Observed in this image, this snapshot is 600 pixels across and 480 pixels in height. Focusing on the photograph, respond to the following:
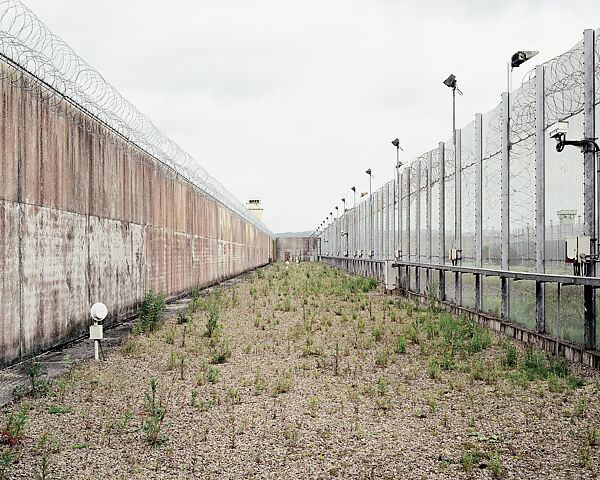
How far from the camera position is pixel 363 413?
207 inches

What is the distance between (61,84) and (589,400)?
7.72 meters

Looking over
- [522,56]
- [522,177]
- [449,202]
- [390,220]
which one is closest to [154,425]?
[522,177]

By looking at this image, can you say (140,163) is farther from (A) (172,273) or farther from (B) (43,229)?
(B) (43,229)

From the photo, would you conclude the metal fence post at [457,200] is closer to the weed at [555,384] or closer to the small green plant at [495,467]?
the weed at [555,384]

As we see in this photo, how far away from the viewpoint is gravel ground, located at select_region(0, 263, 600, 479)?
4.02 metres

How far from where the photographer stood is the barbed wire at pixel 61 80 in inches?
265

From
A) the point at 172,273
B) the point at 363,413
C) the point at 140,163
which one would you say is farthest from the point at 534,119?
the point at 172,273

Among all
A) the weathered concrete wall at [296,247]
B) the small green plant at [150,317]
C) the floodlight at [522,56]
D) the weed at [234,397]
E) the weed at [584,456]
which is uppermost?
the floodlight at [522,56]

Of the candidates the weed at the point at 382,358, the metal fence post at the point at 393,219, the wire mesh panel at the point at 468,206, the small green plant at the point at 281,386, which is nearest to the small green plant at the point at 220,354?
the small green plant at the point at 281,386

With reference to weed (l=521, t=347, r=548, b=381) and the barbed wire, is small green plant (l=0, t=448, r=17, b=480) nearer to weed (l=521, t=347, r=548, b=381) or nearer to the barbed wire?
the barbed wire

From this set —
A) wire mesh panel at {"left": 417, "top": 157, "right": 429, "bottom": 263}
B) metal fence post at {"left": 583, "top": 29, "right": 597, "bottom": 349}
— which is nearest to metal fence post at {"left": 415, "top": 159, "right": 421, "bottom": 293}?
wire mesh panel at {"left": 417, "top": 157, "right": 429, "bottom": 263}

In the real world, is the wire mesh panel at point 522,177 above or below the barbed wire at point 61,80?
below

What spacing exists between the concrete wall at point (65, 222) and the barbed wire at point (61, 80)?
6 cm

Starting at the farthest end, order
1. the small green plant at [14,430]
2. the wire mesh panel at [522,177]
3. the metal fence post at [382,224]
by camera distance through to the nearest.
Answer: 1. the metal fence post at [382,224]
2. the wire mesh panel at [522,177]
3. the small green plant at [14,430]
